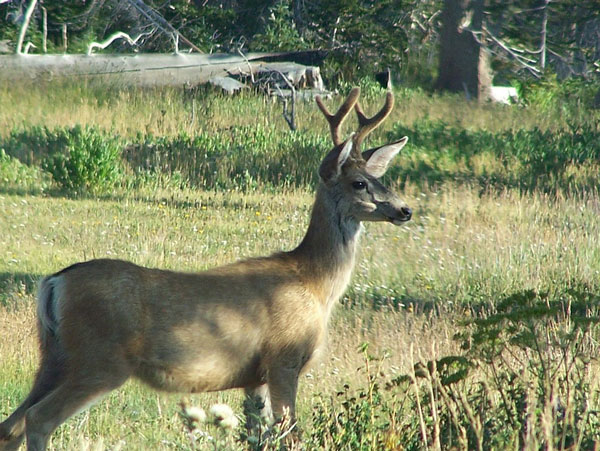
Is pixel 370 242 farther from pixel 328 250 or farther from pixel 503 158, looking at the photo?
pixel 503 158

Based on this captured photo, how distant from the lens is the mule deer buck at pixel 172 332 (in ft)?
16.1

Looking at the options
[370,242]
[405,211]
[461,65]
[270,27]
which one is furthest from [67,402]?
[270,27]

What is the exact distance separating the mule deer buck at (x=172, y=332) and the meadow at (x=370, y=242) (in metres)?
0.33

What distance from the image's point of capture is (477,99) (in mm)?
27016

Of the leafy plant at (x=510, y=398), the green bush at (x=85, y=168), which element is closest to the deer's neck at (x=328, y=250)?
the leafy plant at (x=510, y=398)

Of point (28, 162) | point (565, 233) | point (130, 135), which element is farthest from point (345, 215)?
point (130, 135)

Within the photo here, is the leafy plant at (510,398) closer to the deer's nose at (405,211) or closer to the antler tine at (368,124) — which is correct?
Result: the deer's nose at (405,211)

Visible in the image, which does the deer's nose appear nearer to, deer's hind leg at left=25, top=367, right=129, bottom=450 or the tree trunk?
deer's hind leg at left=25, top=367, right=129, bottom=450

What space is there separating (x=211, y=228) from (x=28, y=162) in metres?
5.57

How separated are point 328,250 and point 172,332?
1.35 metres

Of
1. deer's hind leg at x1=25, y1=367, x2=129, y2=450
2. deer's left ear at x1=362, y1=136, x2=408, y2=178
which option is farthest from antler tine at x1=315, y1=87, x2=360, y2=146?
deer's hind leg at x1=25, y1=367, x2=129, y2=450

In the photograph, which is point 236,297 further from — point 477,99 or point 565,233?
point 477,99

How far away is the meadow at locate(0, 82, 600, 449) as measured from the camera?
16.3 feet

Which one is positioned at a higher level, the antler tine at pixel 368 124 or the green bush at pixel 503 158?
the antler tine at pixel 368 124
